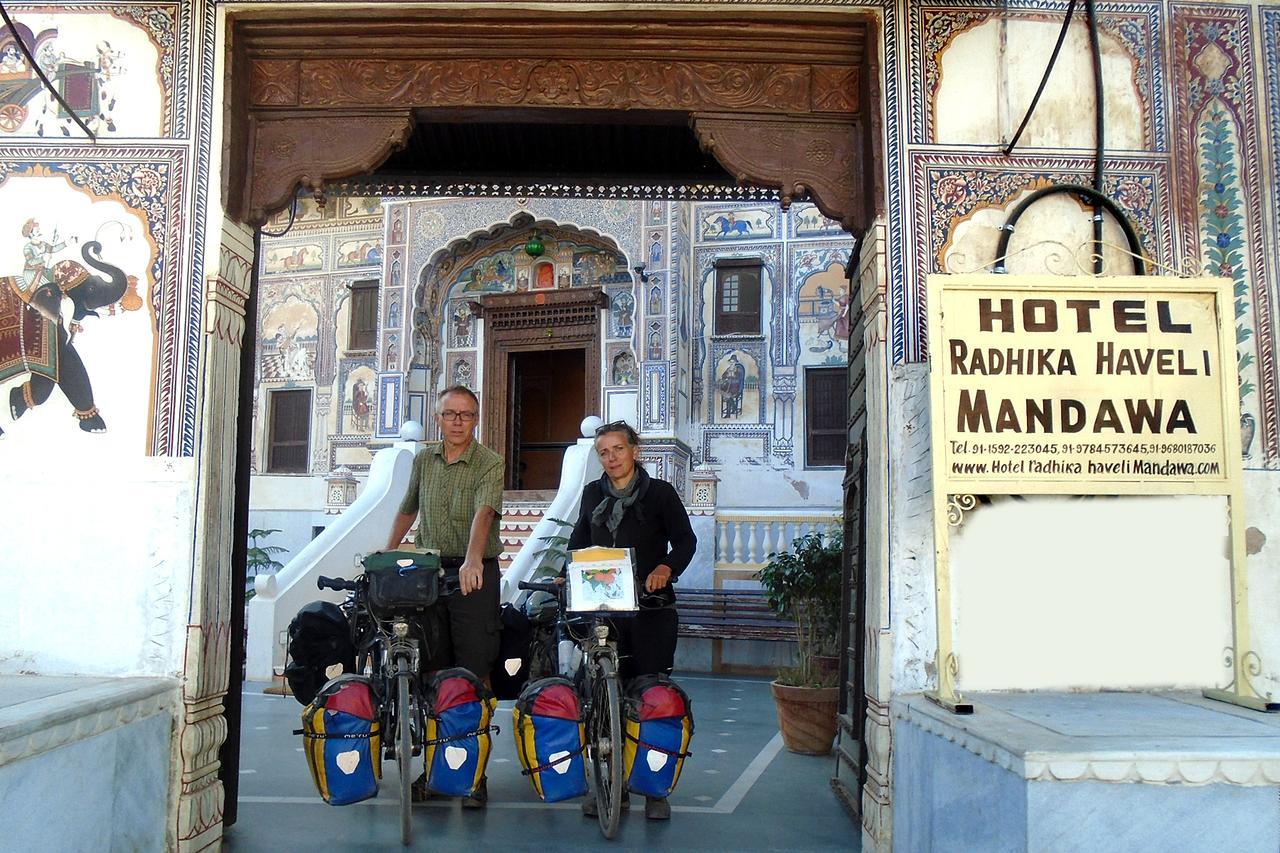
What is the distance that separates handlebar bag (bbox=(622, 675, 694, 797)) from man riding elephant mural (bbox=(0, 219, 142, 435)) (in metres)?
2.40

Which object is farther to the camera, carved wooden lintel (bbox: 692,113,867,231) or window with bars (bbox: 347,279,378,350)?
window with bars (bbox: 347,279,378,350)

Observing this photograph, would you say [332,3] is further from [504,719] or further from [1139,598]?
[504,719]

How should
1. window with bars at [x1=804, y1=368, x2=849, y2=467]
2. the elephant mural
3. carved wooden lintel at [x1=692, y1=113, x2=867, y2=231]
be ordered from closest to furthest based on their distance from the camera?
the elephant mural, carved wooden lintel at [x1=692, y1=113, x2=867, y2=231], window with bars at [x1=804, y1=368, x2=849, y2=467]

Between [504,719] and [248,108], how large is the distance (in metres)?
4.61

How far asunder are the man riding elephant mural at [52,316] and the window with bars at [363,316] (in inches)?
488

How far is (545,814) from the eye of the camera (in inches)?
192

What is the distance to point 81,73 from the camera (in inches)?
174

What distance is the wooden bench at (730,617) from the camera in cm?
1114

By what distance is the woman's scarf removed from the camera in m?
4.90

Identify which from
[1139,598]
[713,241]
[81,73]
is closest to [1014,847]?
[1139,598]

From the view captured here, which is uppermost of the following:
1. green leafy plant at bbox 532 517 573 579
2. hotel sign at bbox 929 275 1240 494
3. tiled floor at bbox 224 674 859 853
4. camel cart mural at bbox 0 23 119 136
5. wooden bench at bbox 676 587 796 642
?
camel cart mural at bbox 0 23 119 136

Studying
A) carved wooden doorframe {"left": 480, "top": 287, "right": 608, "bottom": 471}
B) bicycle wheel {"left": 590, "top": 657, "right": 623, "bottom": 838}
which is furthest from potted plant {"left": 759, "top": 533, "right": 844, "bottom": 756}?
carved wooden doorframe {"left": 480, "top": 287, "right": 608, "bottom": 471}

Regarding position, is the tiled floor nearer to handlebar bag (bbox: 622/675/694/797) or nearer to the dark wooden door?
handlebar bag (bbox: 622/675/694/797)

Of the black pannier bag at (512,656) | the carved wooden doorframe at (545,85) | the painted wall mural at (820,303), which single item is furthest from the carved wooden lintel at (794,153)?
the painted wall mural at (820,303)
